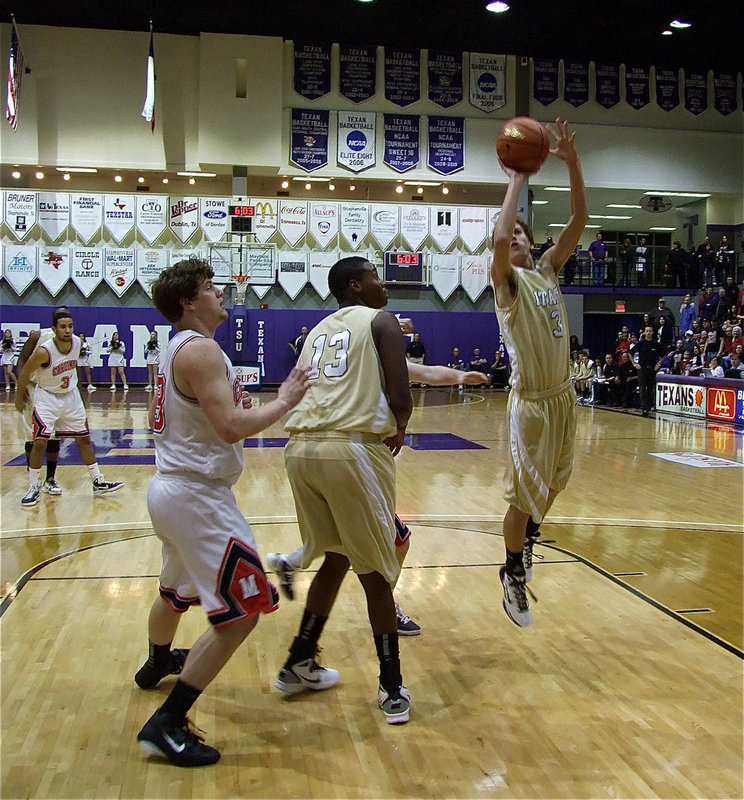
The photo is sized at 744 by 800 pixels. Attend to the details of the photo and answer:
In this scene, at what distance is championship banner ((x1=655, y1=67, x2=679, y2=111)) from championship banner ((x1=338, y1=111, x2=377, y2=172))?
8.41 meters

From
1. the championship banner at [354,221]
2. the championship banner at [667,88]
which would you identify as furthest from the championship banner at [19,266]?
the championship banner at [667,88]

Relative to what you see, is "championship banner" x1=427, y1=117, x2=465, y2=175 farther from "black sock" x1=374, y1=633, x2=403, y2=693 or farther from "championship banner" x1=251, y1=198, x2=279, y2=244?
"black sock" x1=374, y1=633, x2=403, y2=693

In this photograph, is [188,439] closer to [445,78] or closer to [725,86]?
[445,78]

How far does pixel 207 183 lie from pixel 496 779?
2425cm

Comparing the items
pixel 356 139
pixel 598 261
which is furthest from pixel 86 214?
pixel 598 261

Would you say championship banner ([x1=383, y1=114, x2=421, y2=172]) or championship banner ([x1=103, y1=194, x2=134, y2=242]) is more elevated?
championship banner ([x1=383, y1=114, x2=421, y2=172])

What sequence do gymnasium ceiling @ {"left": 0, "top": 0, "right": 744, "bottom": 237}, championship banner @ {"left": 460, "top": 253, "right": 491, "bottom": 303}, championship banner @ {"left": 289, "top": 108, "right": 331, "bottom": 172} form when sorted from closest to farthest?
gymnasium ceiling @ {"left": 0, "top": 0, "right": 744, "bottom": 237}, championship banner @ {"left": 289, "top": 108, "right": 331, "bottom": 172}, championship banner @ {"left": 460, "top": 253, "right": 491, "bottom": 303}

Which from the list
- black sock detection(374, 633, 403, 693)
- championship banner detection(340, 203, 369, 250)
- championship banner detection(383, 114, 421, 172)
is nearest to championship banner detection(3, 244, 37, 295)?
championship banner detection(340, 203, 369, 250)

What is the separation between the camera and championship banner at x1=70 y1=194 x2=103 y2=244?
23688mm

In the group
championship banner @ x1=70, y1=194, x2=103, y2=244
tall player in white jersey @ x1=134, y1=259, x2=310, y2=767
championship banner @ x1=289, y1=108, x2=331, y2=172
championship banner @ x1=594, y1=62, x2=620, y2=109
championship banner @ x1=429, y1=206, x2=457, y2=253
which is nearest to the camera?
tall player in white jersey @ x1=134, y1=259, x2=310, y2=767

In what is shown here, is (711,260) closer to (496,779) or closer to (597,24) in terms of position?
(597,24)

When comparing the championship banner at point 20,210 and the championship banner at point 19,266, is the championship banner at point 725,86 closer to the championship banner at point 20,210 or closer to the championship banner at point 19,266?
the championship banner at point 20,210

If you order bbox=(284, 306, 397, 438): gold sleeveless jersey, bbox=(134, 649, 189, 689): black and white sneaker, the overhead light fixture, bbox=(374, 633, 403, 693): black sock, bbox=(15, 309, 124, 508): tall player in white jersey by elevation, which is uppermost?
the overhead light fixture

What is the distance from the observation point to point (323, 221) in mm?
24156
